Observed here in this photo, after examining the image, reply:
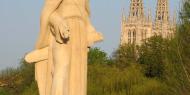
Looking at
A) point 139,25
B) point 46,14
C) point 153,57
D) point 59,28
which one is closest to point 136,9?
point 139,25

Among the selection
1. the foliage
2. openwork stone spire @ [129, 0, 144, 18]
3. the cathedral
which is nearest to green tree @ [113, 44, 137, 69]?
the foliage

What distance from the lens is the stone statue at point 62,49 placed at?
847cm

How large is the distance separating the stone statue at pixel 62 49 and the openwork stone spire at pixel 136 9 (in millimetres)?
142880

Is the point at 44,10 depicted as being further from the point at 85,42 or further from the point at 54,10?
the point at 85,42

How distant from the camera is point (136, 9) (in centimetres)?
15638

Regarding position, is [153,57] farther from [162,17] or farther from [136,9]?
[162,17]

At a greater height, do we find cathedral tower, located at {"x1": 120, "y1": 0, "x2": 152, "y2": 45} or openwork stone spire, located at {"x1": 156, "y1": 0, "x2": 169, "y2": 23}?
openwork stone spire, located at {"x1": 156, "y1": 0, "x2": 169, "y2": 23}

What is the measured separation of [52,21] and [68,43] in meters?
0.38

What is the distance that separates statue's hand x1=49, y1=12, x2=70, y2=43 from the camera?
8.36 metres

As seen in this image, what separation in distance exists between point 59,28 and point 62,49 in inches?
13.0

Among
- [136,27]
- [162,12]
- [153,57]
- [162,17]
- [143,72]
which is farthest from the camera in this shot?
[162,12]

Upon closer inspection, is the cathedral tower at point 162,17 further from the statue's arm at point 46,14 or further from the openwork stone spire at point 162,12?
the statue's arm at point 46,14

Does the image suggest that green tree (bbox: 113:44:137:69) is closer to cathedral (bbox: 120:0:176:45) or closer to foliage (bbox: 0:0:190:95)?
foliage (bbox: 0:0:190:95)

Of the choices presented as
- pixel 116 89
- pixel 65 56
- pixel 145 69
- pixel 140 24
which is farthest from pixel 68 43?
pixel 140 24
